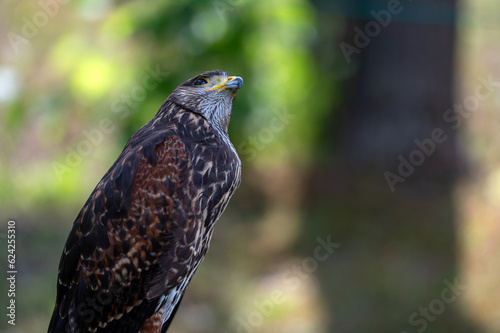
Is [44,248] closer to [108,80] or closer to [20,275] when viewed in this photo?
[20,275]

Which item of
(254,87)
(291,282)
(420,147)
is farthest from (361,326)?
(254,87)

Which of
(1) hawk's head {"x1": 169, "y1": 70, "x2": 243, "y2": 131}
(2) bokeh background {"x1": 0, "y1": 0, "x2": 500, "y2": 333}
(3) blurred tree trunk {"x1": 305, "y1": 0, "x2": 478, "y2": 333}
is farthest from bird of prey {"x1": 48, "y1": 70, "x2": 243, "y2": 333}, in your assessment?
(3) blurred tree trunk {"x1": 305, "y1": 0, "x2": 478, "y2": 333}

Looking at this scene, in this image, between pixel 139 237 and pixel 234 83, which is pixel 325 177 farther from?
pixel 139 237

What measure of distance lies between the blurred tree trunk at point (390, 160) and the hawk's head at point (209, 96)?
3.42 metres

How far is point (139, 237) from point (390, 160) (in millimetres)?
4375

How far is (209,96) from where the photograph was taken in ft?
11.4

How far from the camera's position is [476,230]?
6914 mm

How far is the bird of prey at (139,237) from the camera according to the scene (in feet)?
10.4

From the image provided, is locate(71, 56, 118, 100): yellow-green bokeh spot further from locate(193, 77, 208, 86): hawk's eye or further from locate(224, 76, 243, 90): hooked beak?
locate(224, 76, 243, 90): hooked beak

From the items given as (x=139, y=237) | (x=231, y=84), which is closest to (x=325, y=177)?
(x=231, y=84)

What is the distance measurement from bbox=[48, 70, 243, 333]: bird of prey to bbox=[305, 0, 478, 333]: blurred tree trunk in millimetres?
3546

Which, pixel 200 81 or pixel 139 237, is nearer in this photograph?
pixel 139 237

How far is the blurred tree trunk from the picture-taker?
668 centimetres

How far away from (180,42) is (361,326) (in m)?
2.95
